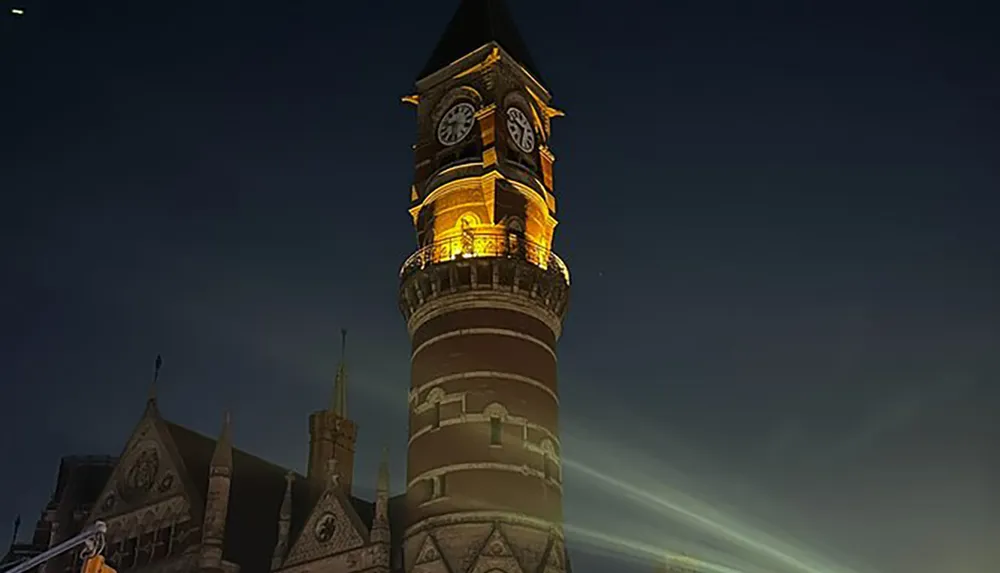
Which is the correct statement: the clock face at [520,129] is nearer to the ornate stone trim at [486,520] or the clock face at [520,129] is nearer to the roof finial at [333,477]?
the roof finial at [333,477]

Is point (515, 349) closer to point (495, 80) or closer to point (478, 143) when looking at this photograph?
point (478, 143)

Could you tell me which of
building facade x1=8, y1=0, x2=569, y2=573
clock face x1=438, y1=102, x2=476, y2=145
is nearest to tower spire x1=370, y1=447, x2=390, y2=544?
building facade x1=8, y1=0, x2=569, y2=573

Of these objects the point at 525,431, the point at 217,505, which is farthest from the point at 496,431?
the point at 217,505

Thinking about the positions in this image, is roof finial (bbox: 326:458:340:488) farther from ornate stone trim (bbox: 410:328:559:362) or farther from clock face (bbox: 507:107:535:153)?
clock face (bbox: 507:107:535:153)

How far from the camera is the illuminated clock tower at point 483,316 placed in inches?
1436

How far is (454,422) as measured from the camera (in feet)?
123

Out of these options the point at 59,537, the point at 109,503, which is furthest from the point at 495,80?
the point at 59,537

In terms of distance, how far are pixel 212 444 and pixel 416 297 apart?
1424 centimetres

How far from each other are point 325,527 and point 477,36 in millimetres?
19013

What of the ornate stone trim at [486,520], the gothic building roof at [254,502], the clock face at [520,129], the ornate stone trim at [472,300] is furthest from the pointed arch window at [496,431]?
the clock face at [520,129]

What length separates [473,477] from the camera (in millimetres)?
36719

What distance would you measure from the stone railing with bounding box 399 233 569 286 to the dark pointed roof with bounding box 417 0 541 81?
791 cm

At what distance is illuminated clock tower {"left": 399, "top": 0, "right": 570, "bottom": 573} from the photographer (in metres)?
36.5

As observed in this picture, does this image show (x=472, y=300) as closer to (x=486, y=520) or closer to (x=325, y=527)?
(x=486, y=520)
